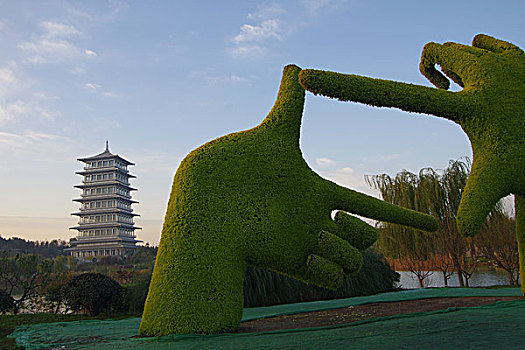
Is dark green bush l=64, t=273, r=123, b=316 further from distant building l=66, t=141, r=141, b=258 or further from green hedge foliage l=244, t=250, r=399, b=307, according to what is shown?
distant building l=66, t=141, r=141, b=258

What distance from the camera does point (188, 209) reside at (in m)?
4.93

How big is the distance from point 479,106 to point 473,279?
13.9m

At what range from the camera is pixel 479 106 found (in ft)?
17.5

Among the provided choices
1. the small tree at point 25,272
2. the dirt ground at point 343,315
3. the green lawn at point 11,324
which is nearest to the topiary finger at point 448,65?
the dirt ground at point 343,315

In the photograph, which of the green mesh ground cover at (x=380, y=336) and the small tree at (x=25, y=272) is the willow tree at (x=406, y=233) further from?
the small tree at (x=25, y=272)

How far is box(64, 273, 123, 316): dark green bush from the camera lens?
31.1ft

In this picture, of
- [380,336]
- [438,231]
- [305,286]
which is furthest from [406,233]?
[380,336]

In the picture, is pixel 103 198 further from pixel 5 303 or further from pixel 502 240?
pixel 502 240

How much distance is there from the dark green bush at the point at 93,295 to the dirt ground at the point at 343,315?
5205 mm

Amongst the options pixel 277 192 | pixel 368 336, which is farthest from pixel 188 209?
pixel 368 336

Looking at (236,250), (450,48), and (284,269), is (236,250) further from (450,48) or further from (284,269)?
(450,48)

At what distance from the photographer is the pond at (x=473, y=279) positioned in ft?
51.9

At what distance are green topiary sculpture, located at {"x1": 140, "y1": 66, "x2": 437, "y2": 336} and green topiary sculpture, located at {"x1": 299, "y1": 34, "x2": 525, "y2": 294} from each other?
3.66ft

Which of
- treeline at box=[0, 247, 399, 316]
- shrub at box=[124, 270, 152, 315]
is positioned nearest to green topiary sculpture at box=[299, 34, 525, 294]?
treeline at box=[0, 247, 399, 316]
